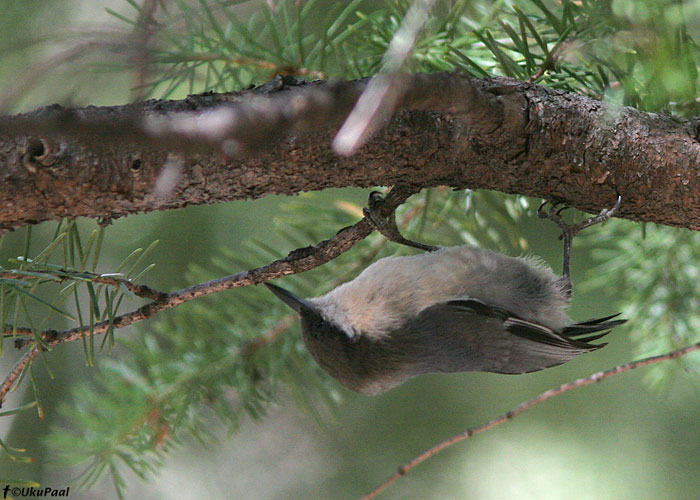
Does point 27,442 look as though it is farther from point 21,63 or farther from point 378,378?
point 21,63

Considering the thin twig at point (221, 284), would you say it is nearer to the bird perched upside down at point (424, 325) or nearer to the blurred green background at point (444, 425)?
the bird perched upside down at point (424, 325)

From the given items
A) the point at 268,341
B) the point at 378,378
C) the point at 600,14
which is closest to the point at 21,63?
the point at 600,14

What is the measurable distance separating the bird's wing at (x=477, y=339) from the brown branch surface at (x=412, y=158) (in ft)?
1.11

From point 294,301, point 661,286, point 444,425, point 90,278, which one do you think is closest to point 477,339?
point 294,301

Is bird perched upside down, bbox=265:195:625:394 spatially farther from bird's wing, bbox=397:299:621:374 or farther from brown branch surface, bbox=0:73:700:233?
brown branch surface, bbox=0:73:700:233

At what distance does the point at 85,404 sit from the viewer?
1345 millimetres

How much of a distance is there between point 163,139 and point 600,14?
0.60 m

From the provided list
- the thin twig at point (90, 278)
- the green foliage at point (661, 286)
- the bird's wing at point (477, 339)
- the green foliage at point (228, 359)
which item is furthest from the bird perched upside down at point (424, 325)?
the thin twig at point (90, 278)

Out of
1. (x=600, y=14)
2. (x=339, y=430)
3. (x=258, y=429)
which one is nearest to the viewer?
(x=600, y=14)

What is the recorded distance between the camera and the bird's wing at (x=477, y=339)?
1228 millimetres

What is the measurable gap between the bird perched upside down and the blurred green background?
0.23m

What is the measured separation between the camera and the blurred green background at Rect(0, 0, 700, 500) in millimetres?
1781

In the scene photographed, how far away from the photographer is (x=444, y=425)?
6.78 feet

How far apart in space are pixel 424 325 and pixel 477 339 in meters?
0.10
